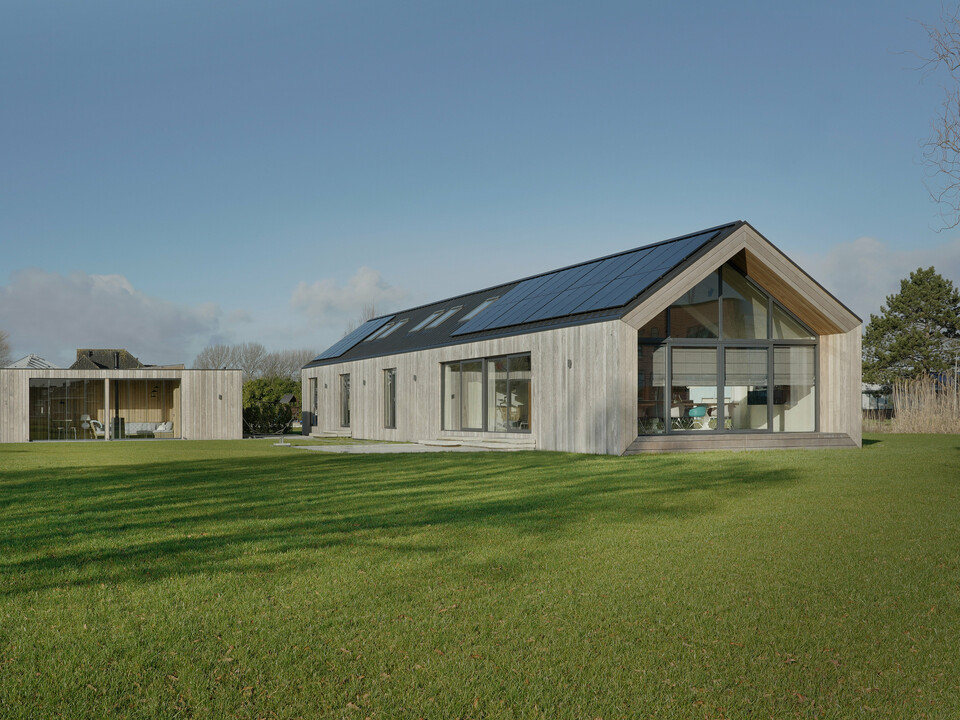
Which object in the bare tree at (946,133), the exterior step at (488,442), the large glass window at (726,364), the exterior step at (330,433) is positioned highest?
the bare tree at (946,133)

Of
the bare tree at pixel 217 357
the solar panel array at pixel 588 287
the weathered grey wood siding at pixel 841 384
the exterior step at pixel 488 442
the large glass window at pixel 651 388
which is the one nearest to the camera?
the large glass window at pixel 651 388

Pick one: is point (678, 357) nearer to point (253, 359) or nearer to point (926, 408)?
point (926, 408)

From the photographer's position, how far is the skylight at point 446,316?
944 inches

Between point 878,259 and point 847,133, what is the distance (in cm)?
1990

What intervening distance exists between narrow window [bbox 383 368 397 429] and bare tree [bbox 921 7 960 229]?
625 inches

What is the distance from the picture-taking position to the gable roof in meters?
15.5

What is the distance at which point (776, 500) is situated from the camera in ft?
27.4

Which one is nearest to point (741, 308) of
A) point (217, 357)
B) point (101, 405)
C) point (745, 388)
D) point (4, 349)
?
point (745, 388)

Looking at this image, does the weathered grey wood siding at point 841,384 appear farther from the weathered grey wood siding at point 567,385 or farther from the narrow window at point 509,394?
the narrow window at point 509,394

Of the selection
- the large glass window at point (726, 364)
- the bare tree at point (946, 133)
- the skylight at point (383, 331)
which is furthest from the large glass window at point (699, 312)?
the skylight at point (383, 331)

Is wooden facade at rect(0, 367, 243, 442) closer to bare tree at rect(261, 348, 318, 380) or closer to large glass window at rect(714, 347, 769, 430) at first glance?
large glass window at rect(714, 347, 769, 430)

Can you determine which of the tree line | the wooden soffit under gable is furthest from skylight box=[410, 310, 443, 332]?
the tree line

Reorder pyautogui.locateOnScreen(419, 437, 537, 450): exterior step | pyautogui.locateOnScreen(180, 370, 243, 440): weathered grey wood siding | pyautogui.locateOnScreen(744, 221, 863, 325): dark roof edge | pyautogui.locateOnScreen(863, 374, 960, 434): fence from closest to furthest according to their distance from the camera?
pyautogui.locateOnScreen(744, 221, 863, 325): dark roof edge → pyautogui.locateOnScreen(419, 437, 537, 450): exterior step → pyautogui.locateOnScreen(863, 374, 960, 434): fence → pyautogui.locateOnScreen(180, 370, 243, 440): weathered grey wood siding

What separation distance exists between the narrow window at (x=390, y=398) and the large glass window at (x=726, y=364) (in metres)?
10.4
